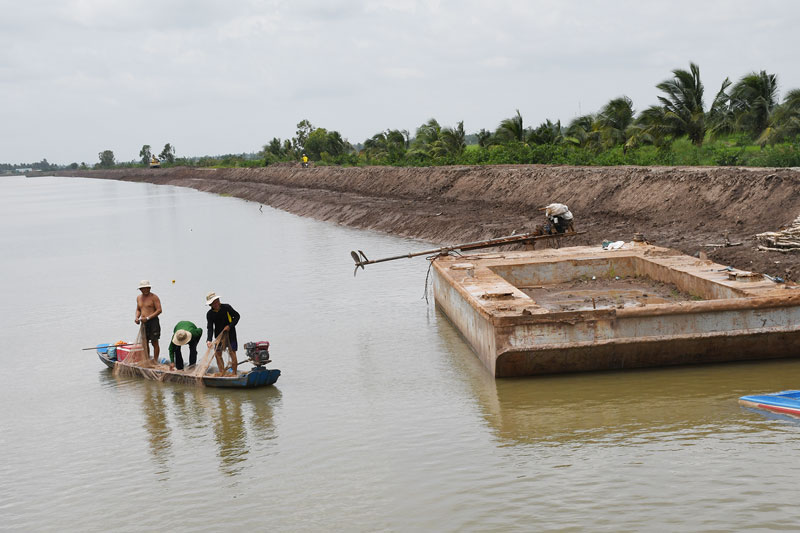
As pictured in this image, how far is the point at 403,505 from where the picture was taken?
816cm

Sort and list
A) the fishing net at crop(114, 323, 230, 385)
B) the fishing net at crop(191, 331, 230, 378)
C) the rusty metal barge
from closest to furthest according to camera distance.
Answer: the rusty metal barge → the fishing net at crop(191, 331, 230, 378) → the fishing net at crop(114, 323, 230, 385)

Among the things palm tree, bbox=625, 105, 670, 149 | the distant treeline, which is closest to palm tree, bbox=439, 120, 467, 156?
the distant treeline

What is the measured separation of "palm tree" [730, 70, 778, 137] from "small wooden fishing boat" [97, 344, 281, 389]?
2378cm

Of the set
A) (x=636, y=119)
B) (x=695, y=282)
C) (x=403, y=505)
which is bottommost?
(x=403, y=505)

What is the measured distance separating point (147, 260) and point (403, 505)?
2444 centimetres

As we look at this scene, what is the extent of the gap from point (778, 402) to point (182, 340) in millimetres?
8322

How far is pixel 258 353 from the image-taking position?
1192cm

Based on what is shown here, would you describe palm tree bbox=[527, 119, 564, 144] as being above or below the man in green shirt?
above

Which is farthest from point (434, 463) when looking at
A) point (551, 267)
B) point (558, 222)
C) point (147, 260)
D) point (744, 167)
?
point (147, 260)

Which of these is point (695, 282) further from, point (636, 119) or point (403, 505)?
point (636, 119)

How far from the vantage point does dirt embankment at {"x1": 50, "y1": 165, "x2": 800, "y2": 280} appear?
62.0 ft

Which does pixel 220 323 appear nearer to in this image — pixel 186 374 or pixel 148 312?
pixel 186 374

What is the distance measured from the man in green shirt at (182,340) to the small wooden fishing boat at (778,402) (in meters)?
7.95

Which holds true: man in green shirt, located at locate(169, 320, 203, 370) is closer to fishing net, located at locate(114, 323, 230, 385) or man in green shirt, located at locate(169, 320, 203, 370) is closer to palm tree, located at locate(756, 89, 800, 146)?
fishing net, located at locate(114, 323, 230, 385)
